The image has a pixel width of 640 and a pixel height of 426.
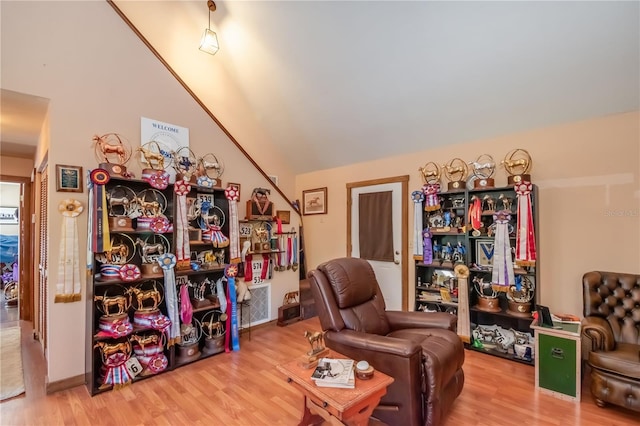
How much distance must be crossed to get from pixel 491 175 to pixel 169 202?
11.8ft

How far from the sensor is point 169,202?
312cm

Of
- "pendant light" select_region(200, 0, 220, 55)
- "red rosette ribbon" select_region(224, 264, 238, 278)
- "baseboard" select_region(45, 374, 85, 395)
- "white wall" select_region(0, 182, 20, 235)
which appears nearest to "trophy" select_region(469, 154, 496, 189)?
"red rosette ribbon" select_region(224, 264, 238, 278)

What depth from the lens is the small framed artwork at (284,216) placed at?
4301 mm

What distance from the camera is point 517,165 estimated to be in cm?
319

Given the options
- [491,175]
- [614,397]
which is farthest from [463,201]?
[614,397]

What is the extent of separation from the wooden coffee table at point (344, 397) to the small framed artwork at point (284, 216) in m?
2.73

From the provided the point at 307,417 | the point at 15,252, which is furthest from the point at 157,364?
the point at 15,252

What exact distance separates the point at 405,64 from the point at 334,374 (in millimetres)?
2961

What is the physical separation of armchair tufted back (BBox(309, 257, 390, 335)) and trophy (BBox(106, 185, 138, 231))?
1797 millimetres

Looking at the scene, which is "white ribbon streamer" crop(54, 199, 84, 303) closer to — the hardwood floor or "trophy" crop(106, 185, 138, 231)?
"trophy" crop(106, 185, 138, 231)

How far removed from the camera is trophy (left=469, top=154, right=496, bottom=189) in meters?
3.27

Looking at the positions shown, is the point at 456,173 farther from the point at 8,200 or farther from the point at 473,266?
the point at 8,200

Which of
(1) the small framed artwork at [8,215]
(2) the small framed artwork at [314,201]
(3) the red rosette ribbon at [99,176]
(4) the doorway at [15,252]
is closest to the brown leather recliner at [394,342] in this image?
(3) the red rosette ribbon at [99,176]

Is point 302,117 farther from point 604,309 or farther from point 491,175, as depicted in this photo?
point 604,309
